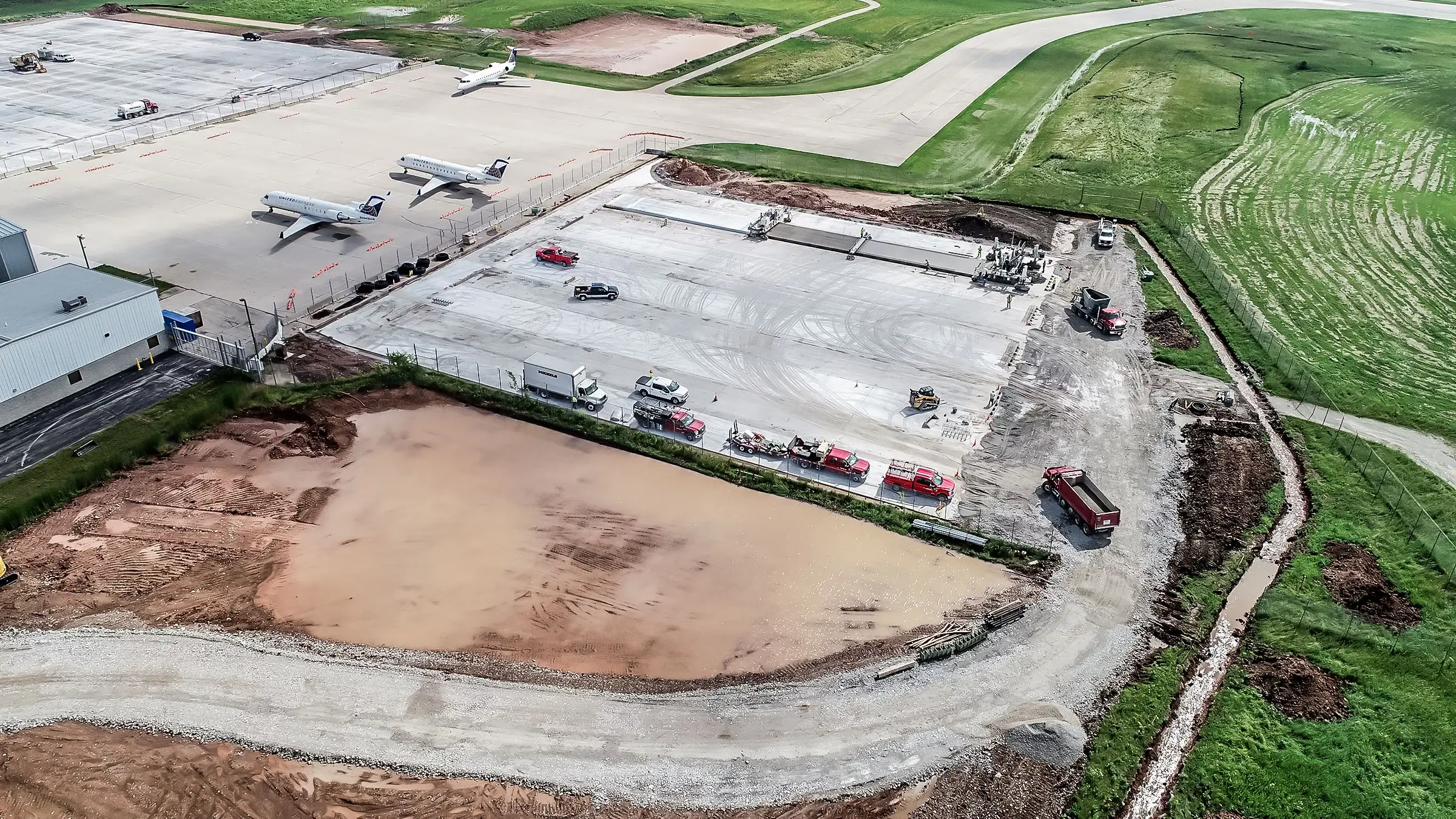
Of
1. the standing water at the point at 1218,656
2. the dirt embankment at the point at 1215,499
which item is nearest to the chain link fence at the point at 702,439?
the dirt embankment at the point at 1215,499

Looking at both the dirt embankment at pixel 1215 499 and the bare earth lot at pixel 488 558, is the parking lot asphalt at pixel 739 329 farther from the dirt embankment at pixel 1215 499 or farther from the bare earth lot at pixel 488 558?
the dirt embankment at pixel 1215 499

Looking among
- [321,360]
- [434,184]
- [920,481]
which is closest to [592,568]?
[920,481]

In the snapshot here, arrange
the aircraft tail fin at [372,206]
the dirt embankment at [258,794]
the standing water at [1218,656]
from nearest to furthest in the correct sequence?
the dirt embankment at [258,794] < the standing water at [1218,656] < the aircraft tail fin at [372,206]

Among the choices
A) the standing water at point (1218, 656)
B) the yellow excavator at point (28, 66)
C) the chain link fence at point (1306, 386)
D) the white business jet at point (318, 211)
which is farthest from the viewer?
the yellow excavator at point (28, 66)

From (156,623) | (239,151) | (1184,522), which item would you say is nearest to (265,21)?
(239,151)

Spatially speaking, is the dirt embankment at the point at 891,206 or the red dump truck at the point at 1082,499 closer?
the red dump truck at the point at 1082,499

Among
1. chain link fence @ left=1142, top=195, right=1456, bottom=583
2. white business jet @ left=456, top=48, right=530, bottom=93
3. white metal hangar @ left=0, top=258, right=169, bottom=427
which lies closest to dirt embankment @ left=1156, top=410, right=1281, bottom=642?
chain link fence @ left=1142, top=195, right=1456, bottom=583

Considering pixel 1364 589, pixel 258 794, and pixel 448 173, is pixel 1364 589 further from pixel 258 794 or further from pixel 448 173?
pixel 448 173

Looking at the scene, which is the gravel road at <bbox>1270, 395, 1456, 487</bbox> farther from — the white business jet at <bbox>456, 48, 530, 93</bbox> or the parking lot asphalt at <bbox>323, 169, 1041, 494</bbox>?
the white business jet at <bbox>456, 48, 530, 93</bbox>
